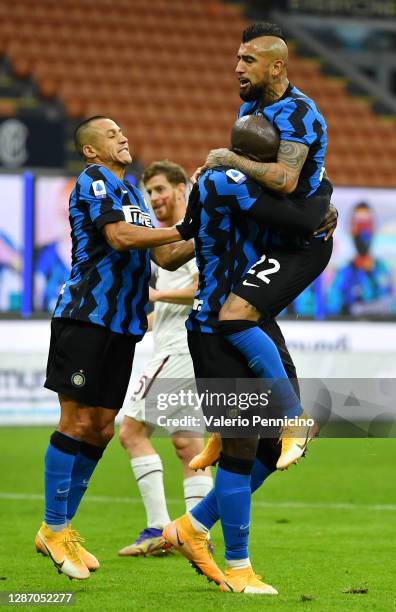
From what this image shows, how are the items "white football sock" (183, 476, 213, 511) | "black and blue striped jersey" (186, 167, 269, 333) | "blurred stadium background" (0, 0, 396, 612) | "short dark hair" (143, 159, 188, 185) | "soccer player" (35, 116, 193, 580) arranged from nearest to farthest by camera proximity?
"black and blue striped jersey" (186, 167, 269, 333)
"soccer player" (35, 116, 193, 580)
"blurred stadium background" (0, 0, 396, 612)
"white football sock" (183, 476, 213, 511)
"short dark hair" (143, 159, 188, 185)

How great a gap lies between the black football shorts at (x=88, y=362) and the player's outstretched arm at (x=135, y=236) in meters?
0.42

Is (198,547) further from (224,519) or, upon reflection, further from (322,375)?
(322,375)

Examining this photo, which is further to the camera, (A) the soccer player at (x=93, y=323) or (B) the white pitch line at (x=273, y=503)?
(B) the white pitch line at (x=273, y=503)

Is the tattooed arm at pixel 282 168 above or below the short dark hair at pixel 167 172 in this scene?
above

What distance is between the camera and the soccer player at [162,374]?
21.4 ft

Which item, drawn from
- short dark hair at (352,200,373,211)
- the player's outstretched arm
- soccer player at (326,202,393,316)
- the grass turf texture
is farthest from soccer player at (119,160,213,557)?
short dark hair at (352,200,373,211)

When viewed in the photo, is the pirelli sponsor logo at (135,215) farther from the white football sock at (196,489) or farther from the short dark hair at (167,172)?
the white football sock at (196,489)

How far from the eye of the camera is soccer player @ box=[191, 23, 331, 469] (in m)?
4.96

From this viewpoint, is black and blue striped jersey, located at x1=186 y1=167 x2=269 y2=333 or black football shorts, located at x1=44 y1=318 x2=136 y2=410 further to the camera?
black football shorts, located at x1=44 y1=318 x2=136 y2=410

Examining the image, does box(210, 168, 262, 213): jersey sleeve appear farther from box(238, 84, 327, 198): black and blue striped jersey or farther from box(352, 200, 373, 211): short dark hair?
box(352, 200, 373, 211): short dark hair

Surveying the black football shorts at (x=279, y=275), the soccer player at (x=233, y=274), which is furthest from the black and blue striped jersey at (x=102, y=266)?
the black football shorts at (x=279, y=275)

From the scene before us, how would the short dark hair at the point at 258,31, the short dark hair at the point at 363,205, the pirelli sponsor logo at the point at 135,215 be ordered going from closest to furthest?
the short dark hair at the point at 258,31 → the pirelli sponsor logo at the point at 135,215 → the short dark hair at the point at 363,205

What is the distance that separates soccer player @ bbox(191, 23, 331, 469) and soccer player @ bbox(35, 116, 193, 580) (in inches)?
20.4

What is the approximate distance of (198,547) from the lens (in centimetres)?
518
